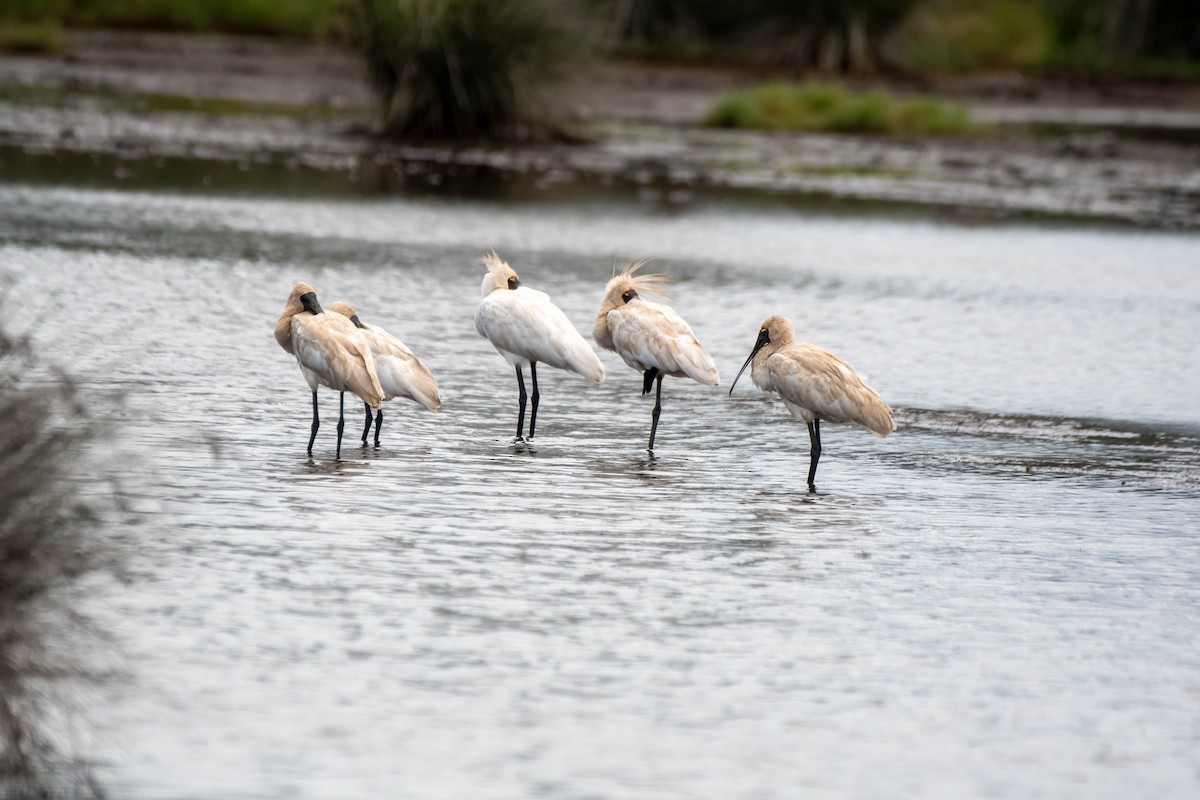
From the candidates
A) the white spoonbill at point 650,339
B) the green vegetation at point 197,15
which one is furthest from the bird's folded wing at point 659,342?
the green vegetation at point 197,15

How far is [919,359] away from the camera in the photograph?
43.8 feet

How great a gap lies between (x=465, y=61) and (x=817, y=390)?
18.8m

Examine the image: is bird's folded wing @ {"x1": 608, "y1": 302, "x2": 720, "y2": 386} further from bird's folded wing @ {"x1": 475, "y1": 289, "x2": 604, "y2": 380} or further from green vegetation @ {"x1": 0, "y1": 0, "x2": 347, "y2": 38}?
green vegetation @ {"x1": 0, "y1": 0, "x2": 347, "y2": 38}

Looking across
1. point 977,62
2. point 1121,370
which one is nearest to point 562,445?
point 1121,370

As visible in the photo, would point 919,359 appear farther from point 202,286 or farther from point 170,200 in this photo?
point 170,200

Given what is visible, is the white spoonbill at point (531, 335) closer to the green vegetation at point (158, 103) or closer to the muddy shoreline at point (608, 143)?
the muddy shoreline at point (608, 143)

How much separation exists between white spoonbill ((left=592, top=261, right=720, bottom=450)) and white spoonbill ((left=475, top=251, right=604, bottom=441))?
0.81ft

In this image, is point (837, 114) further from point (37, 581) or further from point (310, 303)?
point (37, 581)

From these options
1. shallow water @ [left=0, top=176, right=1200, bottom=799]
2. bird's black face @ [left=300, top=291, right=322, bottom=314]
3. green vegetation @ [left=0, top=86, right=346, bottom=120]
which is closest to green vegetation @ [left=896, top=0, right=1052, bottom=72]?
green vegetation @ [left=0, top=86, right=346, bottom=120]

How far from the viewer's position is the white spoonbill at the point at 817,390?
9320mm

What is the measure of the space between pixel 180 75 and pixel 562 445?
85.0ft

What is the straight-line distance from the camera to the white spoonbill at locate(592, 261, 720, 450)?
1002 cm

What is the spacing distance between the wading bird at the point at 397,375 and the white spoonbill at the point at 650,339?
3.99 ft

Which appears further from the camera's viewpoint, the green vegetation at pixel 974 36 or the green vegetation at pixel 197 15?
the green vegetation at pixel 974 36
